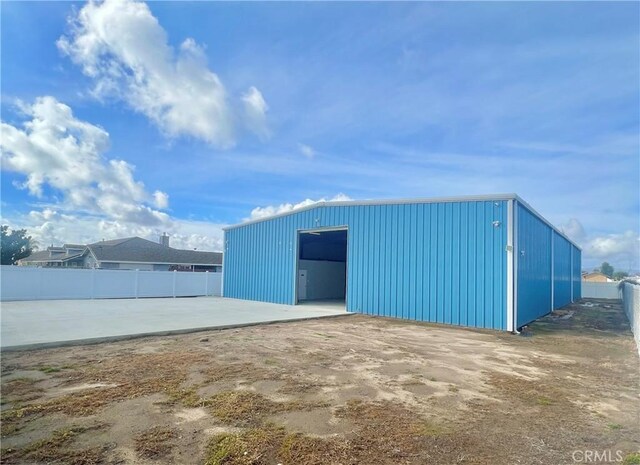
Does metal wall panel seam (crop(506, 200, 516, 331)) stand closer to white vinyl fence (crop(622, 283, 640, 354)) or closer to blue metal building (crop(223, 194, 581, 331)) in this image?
blue metal building (crop(223, 194, 581, 331))

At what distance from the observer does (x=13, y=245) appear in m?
35.3

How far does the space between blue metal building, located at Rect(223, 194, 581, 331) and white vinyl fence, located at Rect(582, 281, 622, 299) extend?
56.2 ft

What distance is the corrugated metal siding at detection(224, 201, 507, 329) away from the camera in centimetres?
1187

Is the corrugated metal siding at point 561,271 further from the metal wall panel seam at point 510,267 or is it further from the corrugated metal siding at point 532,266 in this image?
the metal wall panel seam at point 510,267

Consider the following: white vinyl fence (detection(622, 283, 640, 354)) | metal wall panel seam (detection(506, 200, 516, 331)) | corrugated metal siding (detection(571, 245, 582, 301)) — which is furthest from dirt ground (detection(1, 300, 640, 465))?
corrugated metal siding (detection(571, 245, 582, 301))

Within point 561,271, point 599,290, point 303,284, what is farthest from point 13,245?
point 599,290

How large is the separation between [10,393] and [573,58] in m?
13.4

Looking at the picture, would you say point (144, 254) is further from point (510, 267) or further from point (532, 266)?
point (510, 267)

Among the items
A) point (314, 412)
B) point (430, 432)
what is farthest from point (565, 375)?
point (314, 412)

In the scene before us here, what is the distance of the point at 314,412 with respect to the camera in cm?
440

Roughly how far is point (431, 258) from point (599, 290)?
29.4m

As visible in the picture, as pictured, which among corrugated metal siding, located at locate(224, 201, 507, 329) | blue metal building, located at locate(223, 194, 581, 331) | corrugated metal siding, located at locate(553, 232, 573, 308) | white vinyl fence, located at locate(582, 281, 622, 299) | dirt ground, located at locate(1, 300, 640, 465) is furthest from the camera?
white vinyl fence, located at locate(582, 281, 622, 299)

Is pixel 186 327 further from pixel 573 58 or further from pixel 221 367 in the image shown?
pixel 573 58

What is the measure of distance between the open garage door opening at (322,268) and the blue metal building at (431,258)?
118 cm
